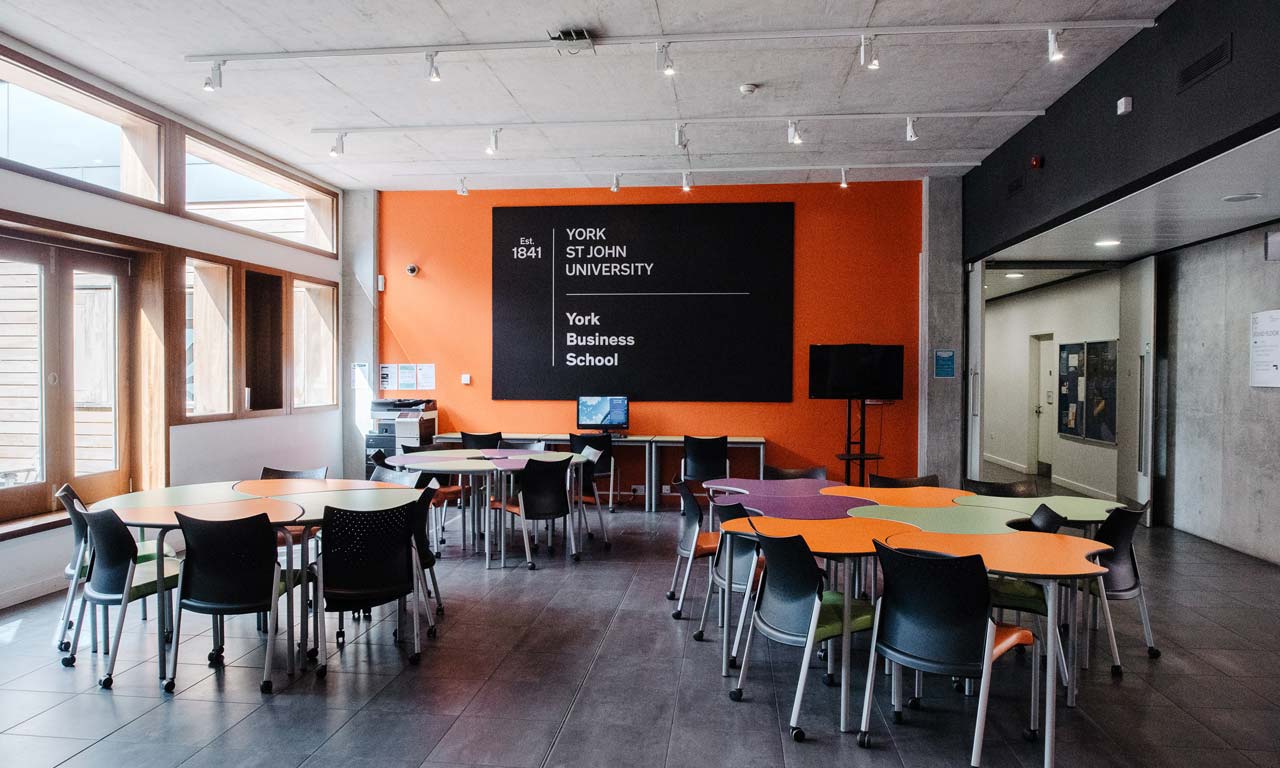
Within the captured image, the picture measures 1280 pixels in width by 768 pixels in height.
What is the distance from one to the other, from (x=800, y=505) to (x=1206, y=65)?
124 inches

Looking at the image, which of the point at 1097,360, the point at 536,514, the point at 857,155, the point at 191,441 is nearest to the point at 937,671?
the point at 536,514

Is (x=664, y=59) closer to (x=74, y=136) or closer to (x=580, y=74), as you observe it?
(x=580, y=74)

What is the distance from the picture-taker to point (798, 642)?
322cm

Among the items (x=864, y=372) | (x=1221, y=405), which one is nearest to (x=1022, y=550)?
(x=864, y=372)

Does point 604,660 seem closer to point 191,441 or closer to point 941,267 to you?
point 191,441

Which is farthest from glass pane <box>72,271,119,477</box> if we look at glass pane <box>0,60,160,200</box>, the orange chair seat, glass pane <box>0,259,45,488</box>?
the orange chair seat

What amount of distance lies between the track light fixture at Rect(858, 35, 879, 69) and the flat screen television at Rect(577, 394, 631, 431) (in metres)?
4.58

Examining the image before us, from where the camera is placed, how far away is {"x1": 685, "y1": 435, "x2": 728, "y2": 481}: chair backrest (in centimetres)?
739

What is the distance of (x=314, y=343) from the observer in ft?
28.0

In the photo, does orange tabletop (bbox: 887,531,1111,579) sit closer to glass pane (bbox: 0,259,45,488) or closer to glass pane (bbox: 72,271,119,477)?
glass pane (bbox: 0,259,45,488)

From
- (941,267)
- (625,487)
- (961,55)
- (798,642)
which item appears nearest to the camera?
(798,642)

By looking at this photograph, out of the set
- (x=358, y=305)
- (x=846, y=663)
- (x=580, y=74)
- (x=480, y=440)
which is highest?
(x=580, y=74)

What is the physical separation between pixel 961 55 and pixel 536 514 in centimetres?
452

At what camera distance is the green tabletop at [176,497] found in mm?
4141
